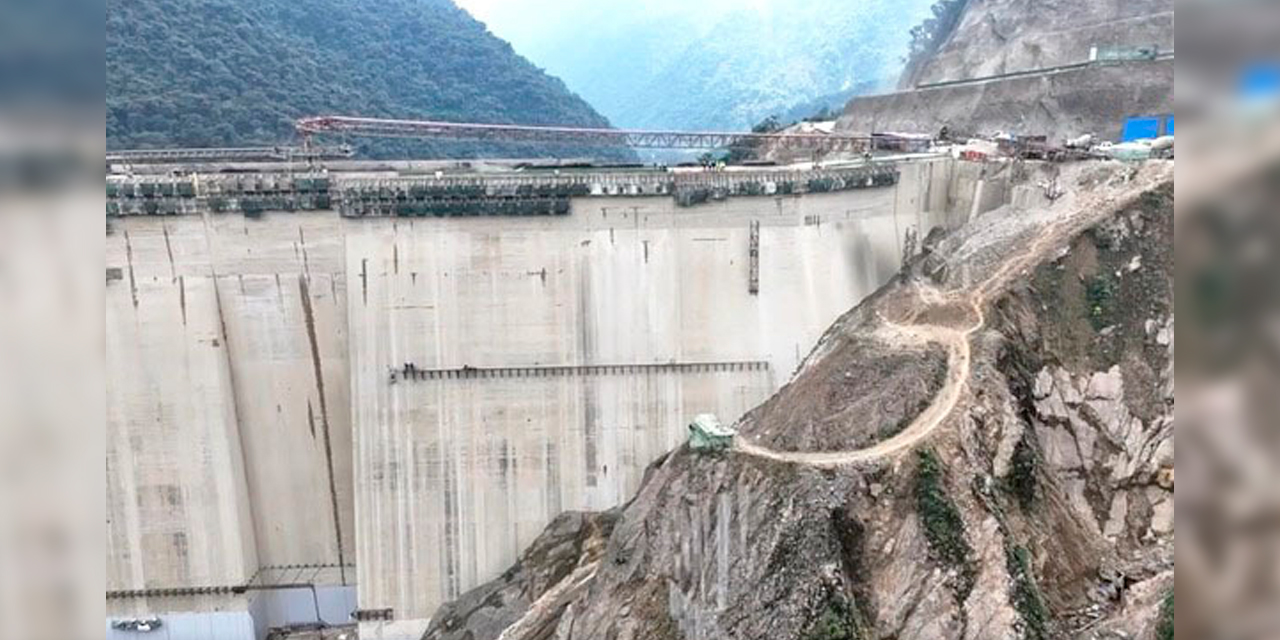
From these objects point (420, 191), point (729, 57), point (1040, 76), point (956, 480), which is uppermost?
point (729, 57)

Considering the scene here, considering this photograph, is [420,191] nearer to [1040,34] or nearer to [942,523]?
[942,523]

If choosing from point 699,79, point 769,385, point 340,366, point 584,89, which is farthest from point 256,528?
point 584,89

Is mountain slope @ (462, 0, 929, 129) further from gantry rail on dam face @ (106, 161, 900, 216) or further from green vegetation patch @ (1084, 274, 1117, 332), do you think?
green vegetation patch @ (1084, 274, 1117, 332)

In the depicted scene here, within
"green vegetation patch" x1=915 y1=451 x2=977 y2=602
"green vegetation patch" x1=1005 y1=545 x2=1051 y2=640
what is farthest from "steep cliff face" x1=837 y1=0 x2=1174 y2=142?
"green vegetation patch" x1=1005 y1=545 x2=1051 y2=640

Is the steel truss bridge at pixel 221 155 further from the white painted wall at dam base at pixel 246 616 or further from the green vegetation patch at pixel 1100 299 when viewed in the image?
the green vegetation patch at pixel 1100 299

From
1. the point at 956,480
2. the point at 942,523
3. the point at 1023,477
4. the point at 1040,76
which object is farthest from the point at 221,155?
the point at 1040,76

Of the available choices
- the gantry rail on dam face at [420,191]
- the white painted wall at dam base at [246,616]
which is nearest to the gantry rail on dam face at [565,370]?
the gantry rail on dam face at [420,191]
